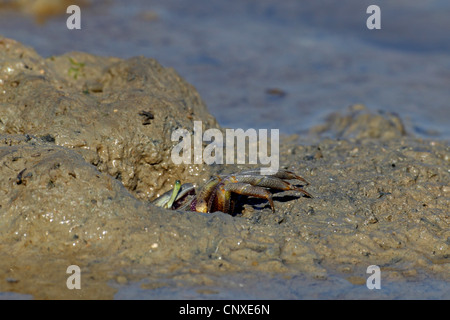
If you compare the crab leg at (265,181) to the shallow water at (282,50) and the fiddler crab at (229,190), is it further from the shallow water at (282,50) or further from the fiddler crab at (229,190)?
the shallow water at (282,50)

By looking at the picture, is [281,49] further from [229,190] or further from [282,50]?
[229,190]

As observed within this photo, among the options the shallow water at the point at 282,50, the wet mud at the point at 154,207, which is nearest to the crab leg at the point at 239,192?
the wet mud at the point at 154,207

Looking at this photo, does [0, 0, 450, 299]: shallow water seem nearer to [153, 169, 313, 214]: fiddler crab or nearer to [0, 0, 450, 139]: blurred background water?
[0, 0, 450, 139]: blurred background water

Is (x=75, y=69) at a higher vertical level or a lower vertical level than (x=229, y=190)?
higher

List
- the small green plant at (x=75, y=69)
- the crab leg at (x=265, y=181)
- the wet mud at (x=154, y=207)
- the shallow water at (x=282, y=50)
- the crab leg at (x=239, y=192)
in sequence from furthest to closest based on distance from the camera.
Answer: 1. the shallow water at (x=282, y=50)
2. the small green plant at (x=75, y=69)
3. the crab leg at (x=265, y=181)
4. the crab leg at (x=239, y=192)
5. the wet mud at (x=154, y=207)

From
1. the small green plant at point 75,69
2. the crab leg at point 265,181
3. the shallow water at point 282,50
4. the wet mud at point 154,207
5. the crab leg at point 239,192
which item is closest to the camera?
the wet mud at point 154,207

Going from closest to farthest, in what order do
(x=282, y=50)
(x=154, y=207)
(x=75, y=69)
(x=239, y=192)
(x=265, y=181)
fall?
(x=154, y=207), (x=239, y=192), (x=265, y=181), (x=75, y=69), (x=282, y=50)

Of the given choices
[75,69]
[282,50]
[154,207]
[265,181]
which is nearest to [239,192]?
[265,181]
